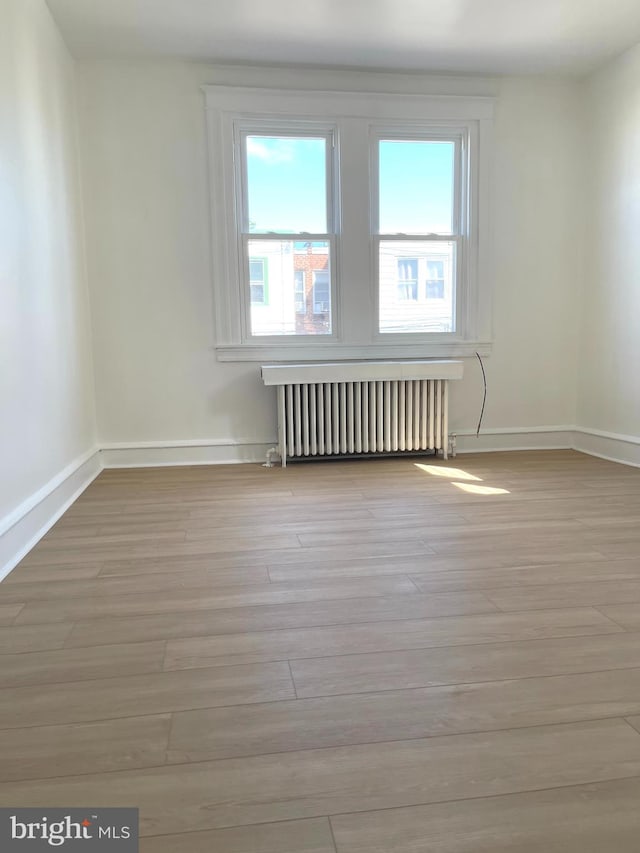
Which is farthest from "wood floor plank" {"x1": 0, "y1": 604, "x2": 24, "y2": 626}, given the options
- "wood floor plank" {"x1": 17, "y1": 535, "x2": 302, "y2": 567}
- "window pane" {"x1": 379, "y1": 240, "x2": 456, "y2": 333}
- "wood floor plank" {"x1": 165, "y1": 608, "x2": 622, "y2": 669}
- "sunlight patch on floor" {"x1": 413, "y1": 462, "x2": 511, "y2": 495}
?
"window pane" {"x1": 379, "y1": 240, "x2": 456, "y2": 333}

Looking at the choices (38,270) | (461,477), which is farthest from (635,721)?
(38,270)

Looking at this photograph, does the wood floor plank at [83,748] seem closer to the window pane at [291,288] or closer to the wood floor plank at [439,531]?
the wood floor plank at [439,531]

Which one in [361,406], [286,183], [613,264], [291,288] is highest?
[286,183]

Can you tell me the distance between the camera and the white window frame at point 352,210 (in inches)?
177

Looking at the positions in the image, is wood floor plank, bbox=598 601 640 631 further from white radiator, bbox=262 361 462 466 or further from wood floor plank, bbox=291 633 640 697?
white radiator, bbox=262 361 462 466

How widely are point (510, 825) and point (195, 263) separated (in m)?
4.13

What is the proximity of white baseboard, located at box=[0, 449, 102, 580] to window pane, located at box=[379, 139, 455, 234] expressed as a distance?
2.88 meters

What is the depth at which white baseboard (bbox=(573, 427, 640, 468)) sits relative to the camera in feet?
14.6

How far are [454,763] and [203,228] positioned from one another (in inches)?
160

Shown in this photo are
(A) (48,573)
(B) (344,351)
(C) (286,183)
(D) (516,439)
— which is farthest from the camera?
(D) (516,439)

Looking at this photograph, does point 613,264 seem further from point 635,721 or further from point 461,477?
point 635,721

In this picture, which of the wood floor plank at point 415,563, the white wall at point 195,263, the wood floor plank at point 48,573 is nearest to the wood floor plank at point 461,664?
the wood floor plank at point 415,563

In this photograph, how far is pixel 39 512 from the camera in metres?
2.99

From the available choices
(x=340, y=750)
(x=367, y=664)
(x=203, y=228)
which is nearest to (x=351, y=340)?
(x=203, y=228)
